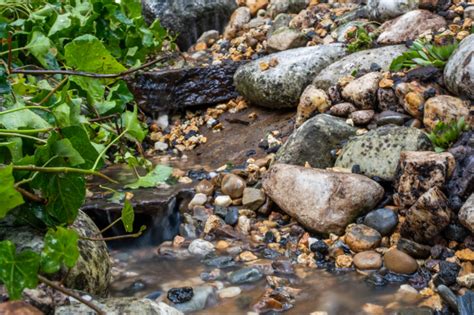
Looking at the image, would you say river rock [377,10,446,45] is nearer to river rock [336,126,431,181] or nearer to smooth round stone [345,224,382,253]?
river rock [336,126,431,181]

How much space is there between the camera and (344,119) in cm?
461

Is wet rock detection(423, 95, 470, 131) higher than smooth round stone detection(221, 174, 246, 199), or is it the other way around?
wet rock detection(423, 95, 470, 131)

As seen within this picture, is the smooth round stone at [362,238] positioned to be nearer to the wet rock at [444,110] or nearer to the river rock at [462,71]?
the wet rock at [444,110]

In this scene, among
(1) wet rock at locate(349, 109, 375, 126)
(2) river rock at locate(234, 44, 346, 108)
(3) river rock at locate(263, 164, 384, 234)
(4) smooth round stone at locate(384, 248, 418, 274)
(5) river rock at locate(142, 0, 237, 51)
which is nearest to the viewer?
(4) smooth round stone at locate(384, 248, 418, 274)

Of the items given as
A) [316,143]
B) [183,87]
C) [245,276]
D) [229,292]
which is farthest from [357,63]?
[229,292]

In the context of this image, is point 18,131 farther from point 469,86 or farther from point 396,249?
point 469,86

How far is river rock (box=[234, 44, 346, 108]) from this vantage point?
543 cm

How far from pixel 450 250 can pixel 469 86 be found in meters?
1.33

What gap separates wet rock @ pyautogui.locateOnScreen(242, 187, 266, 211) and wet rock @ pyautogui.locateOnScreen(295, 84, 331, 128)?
1.12 m

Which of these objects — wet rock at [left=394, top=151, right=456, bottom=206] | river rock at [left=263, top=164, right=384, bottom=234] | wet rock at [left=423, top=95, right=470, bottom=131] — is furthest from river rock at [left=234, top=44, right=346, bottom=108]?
wet rock at [left=394, top=151, right=456, bottom=206]

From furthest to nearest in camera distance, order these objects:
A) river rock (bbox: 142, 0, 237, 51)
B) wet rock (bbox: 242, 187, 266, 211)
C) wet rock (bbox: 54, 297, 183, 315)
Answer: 1. river rock (bbox: 142, 0, 237, 51)
2. wet rock (bbox: 242, 187, 266, 211)
3. wet rock (bbox: 54, 297, 183, 315)

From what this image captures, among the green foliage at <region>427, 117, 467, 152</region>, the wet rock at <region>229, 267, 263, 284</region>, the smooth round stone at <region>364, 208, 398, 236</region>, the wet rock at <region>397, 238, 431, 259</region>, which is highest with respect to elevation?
the green foliage at <region>427, 117, 467, 152</region>

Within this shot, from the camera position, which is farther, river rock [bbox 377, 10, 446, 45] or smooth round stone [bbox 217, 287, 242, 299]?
river rock [bbox 377, 10, 446, 45]

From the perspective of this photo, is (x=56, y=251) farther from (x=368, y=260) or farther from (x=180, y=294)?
(x=368, y=260)
